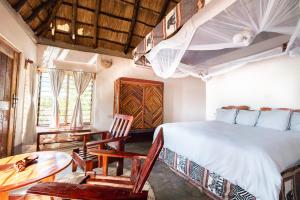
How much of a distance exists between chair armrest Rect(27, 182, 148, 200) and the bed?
115cm

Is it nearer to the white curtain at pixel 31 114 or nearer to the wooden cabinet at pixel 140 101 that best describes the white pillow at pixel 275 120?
the wooden cabinet at pixel 140 101

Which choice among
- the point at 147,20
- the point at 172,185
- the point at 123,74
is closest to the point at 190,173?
the point at 172,185

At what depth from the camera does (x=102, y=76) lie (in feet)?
14.8

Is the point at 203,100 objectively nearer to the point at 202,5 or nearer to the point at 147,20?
the point at 147,20

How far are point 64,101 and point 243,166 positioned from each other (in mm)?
4100

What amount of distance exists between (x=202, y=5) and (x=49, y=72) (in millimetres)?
3797

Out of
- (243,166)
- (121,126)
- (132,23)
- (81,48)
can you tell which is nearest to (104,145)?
(121,126)

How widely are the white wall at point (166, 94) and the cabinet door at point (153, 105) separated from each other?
0.53 m

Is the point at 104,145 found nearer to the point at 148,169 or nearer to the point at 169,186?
the point at 169,186

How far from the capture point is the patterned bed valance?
1.79 m

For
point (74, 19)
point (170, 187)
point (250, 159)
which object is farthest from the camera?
point (74, 19)

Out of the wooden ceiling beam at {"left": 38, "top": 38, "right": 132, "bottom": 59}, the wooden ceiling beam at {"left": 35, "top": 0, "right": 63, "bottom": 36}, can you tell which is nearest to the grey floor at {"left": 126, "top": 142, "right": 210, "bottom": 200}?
the wooden ceiling beam at {"left": 38, "top": 38, "right": 132, "bottom": 59}

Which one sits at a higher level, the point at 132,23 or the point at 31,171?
the point at 132,23

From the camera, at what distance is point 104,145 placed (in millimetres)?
2324
